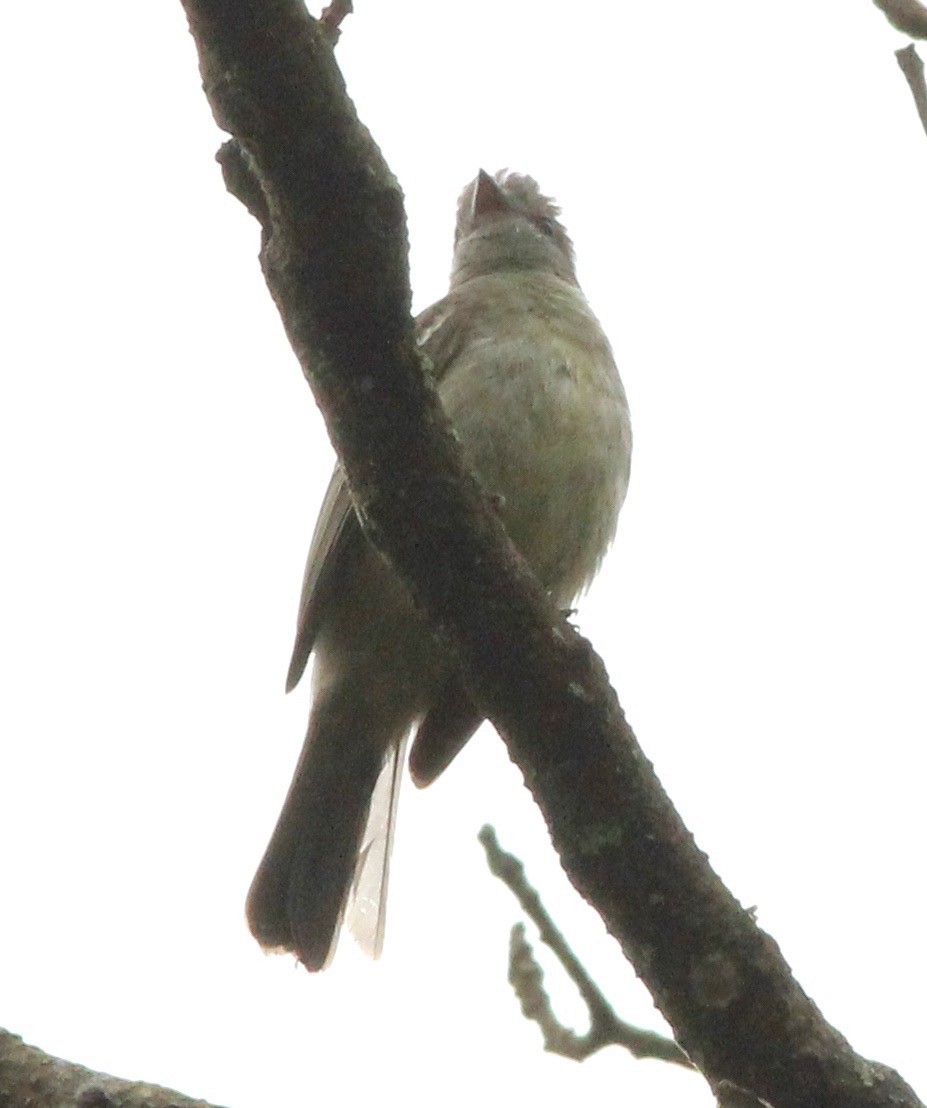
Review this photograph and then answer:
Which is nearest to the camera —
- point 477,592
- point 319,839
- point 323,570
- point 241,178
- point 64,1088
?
point 64,1088

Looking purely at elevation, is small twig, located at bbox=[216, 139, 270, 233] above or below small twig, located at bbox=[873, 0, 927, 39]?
above

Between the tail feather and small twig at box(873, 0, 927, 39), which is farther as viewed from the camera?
the tail feather

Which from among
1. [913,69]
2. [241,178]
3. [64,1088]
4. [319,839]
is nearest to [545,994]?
[64,1088]

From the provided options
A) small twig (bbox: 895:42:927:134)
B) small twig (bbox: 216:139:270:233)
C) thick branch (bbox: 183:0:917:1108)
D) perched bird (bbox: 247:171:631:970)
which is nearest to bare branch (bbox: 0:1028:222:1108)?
thick branch (bbox: 183:0:917:1108)

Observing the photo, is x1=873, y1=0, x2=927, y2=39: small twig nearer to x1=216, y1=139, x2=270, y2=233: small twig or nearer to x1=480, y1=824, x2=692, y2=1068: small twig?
x1=216, y1=139, x2=270, y2=233: small twig

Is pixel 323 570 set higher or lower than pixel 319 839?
higher

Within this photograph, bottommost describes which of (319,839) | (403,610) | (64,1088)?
(64,1088)

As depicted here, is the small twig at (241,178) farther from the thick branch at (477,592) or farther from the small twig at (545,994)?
the small twig at (545,994)

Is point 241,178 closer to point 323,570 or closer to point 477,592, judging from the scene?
point 477,592

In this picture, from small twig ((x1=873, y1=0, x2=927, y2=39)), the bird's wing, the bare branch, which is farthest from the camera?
the bird's wing
